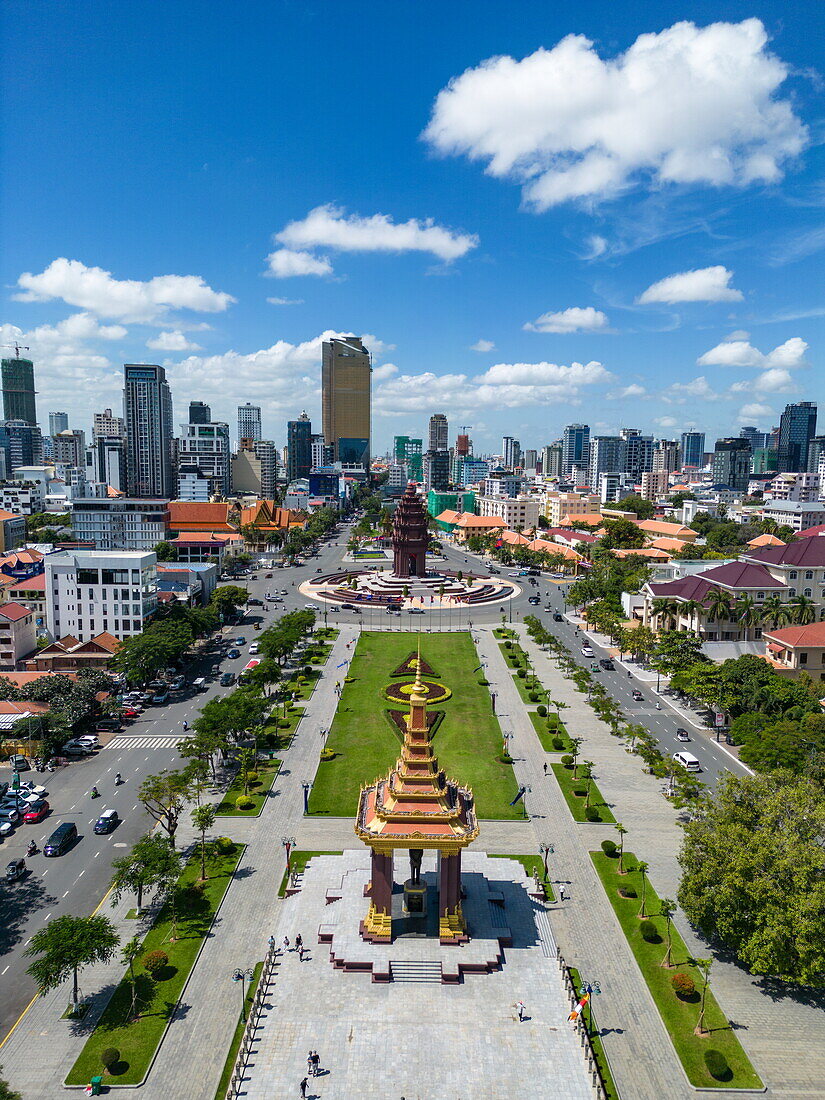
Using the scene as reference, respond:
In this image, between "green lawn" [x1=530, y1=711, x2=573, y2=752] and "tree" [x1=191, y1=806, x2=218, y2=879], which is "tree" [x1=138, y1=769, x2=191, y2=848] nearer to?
"tree" [x1=191, y1=806, x2=218, y2=879]

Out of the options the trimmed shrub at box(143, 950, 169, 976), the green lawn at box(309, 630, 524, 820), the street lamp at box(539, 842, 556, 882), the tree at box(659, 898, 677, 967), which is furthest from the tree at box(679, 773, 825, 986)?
the trimmed shrub at box(143, 950, 169, 976)

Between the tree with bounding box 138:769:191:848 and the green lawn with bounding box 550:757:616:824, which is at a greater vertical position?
the tree with bounding box 138:769:191:848

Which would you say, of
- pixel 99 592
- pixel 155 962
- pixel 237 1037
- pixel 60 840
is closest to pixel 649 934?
pixel 237 1037

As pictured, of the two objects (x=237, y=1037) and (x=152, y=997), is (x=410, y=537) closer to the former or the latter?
(x=152, y=997)

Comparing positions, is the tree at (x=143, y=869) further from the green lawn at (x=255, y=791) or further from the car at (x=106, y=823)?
the green lawn at (x=255, y=791)

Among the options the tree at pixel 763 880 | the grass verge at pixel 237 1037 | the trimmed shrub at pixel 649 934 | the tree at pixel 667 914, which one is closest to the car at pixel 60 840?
the grass verge at pixel 237 1037
